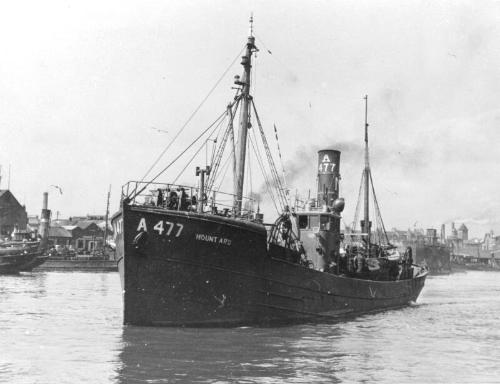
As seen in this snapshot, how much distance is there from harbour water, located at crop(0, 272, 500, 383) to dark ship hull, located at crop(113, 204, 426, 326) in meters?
0.50

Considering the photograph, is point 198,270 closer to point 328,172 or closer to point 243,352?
point 243,352

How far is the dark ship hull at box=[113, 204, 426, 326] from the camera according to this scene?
15.4 m

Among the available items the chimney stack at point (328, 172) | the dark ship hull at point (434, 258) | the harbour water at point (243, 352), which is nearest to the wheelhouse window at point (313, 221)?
the chimney stack at point (328, 172)

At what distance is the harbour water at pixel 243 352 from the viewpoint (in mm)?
10734

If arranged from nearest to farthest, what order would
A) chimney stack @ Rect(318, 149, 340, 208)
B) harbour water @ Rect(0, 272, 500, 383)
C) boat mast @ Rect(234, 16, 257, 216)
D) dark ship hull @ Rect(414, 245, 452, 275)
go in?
1. harbour water @ Rect(0, 272, 500, 383)
2. boat mast @ Rect(234, 16, 257, 216)
3. chimney stack @ Rect(318, 149, 340, 208)
4. dark ship hull @ Rect(414, 245, 452, 275)

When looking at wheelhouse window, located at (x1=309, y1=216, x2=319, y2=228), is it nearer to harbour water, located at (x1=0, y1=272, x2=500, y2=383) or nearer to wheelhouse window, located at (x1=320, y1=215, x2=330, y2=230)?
wheelhouse window, located at (x1=320, y1=215, x2=330, y2=230)

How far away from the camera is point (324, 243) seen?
2114 cm

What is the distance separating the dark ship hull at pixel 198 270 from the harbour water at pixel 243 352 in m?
0.50

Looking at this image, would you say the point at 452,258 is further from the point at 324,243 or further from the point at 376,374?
the point at 376,374

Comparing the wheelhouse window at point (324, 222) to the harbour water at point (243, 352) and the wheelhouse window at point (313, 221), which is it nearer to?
the wheelhouse window at point (313, 221)

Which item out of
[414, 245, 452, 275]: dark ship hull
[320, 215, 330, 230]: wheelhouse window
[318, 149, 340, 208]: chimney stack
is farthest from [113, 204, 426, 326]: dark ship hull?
[414, 245, 452, 275]: dark ship hull

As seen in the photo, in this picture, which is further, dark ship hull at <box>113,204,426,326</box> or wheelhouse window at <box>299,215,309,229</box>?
wheelhouse window at <box>299,215,309,229</box>

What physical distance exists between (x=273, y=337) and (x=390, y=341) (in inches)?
120

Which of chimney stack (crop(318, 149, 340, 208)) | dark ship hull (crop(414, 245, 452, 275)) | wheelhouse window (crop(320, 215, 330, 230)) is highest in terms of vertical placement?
chimney stack (crop(318, 149, 340, 208))
